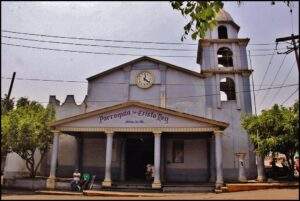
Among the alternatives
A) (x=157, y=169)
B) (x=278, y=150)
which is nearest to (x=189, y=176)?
(x=157, y=169)

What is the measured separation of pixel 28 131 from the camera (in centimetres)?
2264

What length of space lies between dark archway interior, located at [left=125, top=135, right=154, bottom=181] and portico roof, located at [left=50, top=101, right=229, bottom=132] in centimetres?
369

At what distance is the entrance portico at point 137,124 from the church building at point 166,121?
0.06 m

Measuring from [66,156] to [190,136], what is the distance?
29.2 feet

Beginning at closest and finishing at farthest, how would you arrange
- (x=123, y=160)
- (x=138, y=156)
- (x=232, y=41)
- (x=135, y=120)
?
(x=135, y=120)
(x=123, y=160)
(x=138, y=156)
(x=232, y=41)

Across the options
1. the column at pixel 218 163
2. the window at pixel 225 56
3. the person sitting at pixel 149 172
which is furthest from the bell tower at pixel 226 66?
the person sitting at pixel 149 172

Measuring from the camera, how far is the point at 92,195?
62.8ft

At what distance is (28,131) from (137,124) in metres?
6.87

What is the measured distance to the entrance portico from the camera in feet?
70.8

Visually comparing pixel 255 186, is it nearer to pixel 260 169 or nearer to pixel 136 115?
pixel 260 169

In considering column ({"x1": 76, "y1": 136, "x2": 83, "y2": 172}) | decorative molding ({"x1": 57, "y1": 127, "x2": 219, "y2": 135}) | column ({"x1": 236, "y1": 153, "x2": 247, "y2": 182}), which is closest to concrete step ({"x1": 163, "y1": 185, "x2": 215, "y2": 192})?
column ({"x1": 236, "y1": 153, "x2": 247, "y2": 182})

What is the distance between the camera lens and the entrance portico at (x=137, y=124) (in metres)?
21.6

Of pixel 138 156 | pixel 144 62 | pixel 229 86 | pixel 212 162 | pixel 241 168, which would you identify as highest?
pixel 144 62

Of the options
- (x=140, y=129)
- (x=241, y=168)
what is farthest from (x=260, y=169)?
(x=140, y=129)
